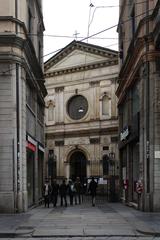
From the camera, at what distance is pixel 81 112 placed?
66625 mm

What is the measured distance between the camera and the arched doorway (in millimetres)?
65400

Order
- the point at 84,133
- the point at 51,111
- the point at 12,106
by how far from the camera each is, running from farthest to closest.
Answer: the point at 51,111 → the point at 84,133 → the point at 12,106

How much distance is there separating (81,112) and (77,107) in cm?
101

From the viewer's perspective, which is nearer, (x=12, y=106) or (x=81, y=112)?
(x=12, y=106)

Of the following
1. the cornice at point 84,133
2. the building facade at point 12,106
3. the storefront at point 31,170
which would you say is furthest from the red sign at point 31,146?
the cornice at point 84,133

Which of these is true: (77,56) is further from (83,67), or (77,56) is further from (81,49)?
(83,67)

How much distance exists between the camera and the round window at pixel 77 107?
218ft

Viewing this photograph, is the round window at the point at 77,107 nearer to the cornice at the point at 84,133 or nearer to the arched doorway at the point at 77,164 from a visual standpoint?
the cornice at the point at 84,133

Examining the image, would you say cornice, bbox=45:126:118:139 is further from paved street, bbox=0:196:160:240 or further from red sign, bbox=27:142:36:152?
paved street, bbox=0:196:160:240

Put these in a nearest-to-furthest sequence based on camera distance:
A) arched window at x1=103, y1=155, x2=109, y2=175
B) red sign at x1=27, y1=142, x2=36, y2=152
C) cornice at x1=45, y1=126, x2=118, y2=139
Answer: red sign at x1=27, y1=142, x2=36, y2=152
arched window at x1=103, y1=155, x2=109, y2=175
cornice at x1=45, y1=126, x2=118, y2=139

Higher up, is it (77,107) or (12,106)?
(77,107)

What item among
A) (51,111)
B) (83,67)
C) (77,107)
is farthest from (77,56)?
(51,111)

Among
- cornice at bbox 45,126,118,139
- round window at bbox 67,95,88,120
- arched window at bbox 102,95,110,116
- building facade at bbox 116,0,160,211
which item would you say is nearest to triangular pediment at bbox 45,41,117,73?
round window at bbox 67,95,88,120

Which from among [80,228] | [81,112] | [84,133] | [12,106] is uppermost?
[81,112]
